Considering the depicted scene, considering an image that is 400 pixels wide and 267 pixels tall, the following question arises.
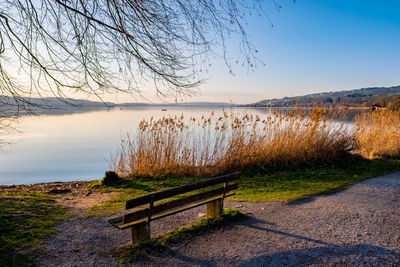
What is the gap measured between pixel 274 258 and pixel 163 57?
9.41 ft

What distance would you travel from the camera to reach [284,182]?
6.96m

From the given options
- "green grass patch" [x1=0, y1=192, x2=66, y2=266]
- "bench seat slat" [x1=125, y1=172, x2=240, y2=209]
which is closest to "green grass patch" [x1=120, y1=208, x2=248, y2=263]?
"bench seat slat" [x1=125, y1=172, x2=240, y2=209]

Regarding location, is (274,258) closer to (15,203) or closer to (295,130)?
(15,203)

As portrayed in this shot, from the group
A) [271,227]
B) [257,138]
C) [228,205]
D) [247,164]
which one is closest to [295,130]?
[257,138]

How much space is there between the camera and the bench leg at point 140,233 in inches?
137

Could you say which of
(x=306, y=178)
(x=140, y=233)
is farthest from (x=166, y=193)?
(x=306, y=178)

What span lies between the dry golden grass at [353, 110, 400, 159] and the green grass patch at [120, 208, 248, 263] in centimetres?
733

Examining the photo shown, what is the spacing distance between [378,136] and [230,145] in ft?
19.0

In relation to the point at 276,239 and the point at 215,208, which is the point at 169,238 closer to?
the point at 215,208

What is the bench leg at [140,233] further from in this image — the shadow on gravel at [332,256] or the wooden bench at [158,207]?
the shadow on gravel at [332,256]

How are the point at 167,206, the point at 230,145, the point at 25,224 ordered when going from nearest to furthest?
the point at 167,206
the point at 25,224
the point at 230,145

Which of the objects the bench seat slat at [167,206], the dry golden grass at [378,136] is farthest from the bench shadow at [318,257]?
the dry golden grass at [378,136]

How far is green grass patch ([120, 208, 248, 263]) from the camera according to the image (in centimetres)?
329

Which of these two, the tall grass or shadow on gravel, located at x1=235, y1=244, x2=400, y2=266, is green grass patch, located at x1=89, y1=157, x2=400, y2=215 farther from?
shadow on gravel, located at x1=235, y1=244, x2=400, y2=266
